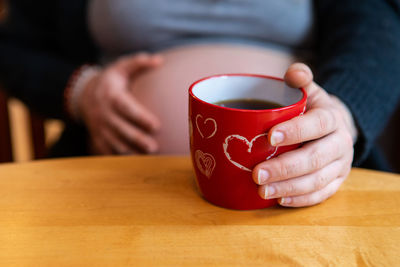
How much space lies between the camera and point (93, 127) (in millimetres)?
847

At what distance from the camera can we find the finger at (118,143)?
81 centimetres

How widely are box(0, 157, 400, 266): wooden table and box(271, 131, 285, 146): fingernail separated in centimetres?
10

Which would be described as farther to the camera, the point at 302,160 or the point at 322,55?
the point at 322,55

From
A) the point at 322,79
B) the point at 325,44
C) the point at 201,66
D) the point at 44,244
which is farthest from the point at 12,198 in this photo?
the point at 325,44

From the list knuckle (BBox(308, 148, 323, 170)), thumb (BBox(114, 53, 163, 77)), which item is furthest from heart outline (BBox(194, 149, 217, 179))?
thumb (BBox(114, 53, 163, 77))

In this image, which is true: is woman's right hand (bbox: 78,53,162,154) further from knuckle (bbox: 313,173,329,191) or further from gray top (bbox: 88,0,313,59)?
knuckle (bbox: 313,173,329,191)

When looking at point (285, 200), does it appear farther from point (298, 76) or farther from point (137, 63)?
point (137, 63)

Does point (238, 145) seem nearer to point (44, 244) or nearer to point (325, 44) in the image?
point (44, 244)

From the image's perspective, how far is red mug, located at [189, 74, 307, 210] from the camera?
16.1 inches

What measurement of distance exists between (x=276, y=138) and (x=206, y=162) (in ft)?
0.30

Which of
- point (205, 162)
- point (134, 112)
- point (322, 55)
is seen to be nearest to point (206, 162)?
point (205, 162)

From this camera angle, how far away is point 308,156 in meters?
0.45

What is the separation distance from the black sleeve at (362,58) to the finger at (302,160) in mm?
150

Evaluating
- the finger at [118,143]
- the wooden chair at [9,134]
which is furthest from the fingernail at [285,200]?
the wooden chair at [9,134]
